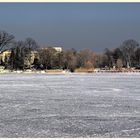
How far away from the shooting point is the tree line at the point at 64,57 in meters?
98.6

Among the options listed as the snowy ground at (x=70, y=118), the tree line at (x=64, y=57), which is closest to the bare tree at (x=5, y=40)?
the tree line at (x=64, y=57)

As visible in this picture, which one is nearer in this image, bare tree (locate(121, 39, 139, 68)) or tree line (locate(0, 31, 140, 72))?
tree line (locate(0, 31, 140, 72))

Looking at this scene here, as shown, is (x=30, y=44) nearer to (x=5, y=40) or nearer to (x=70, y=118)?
(x=5, y=40)

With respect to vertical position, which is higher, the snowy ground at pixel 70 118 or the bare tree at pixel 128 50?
the bare tree at pixel 128 50

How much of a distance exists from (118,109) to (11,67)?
89.2 meters

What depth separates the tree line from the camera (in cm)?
9856

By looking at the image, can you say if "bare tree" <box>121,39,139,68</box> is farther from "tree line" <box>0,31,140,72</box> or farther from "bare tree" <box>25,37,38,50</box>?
"bare tree" <box>25,37,38,50</box>

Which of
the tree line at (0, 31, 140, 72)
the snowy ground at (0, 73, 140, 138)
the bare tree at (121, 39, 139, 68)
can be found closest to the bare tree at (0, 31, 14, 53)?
the tree line at (0, 31, 140, 72)

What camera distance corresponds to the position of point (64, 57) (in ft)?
344

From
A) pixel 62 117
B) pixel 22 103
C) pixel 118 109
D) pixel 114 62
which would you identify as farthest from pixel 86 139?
pixel 114 62

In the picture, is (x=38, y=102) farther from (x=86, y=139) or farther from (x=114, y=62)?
(x=114, y=62)

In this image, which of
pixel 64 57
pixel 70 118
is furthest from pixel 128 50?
pixel 70 118

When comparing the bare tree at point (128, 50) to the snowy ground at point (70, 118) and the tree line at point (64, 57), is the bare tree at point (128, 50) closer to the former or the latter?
the tree line at point (64, 57)

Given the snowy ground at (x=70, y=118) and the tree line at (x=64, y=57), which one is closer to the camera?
the snowy ground at (x=70, y=118)
